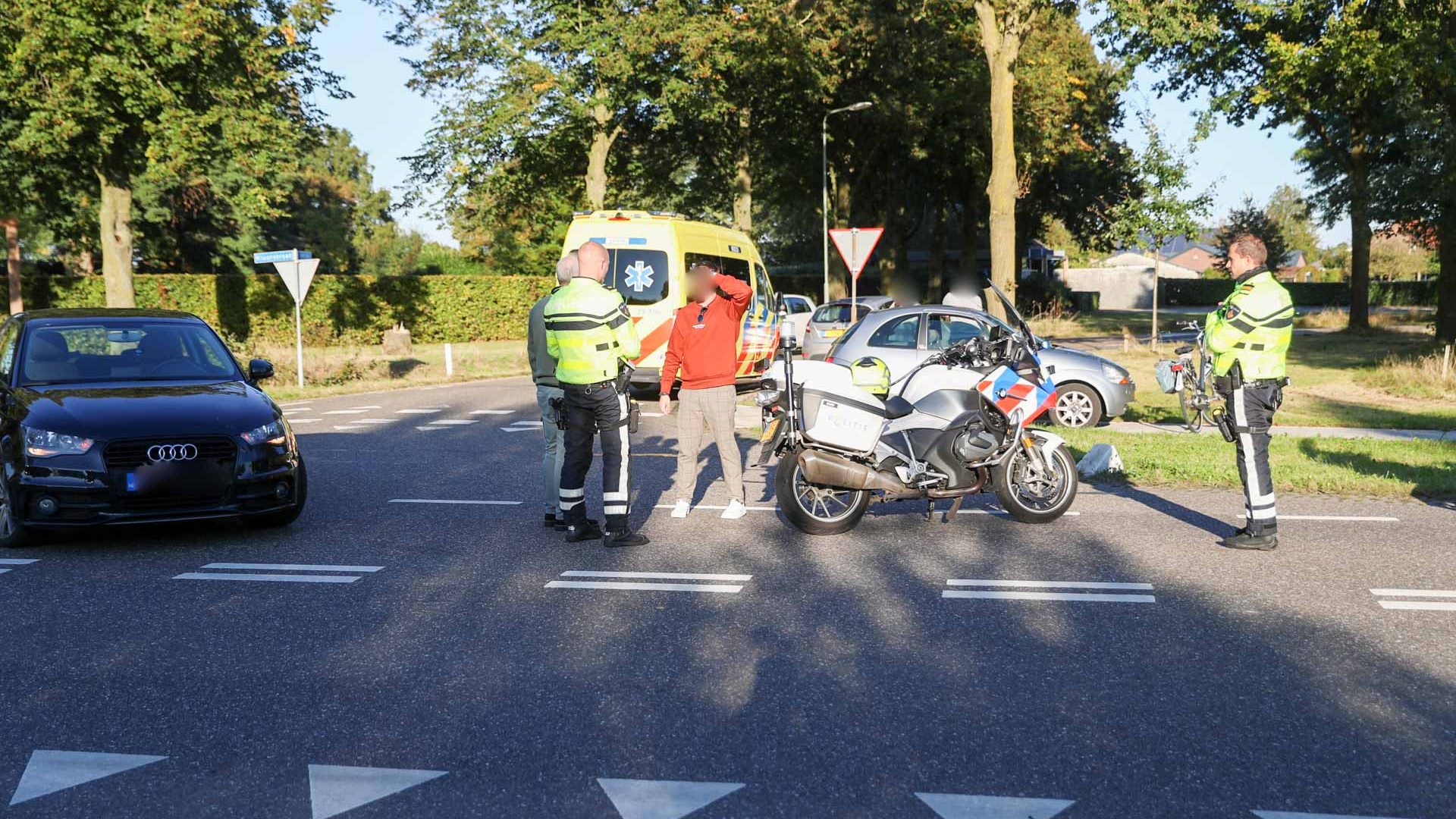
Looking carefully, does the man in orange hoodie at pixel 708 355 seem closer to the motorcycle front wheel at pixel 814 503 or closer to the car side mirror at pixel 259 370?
the motorcycle front wheel at pixel 814 503

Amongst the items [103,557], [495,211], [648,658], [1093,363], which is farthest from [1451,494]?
[495,211]

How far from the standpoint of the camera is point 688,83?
32.3 meters

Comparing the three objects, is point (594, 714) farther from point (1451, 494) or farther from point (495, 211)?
point (495, 211)

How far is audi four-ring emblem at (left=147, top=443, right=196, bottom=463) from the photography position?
763 cm

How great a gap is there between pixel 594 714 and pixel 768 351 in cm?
1538

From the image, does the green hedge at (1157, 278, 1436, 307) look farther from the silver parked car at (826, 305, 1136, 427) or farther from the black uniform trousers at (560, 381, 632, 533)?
the black uniform trousers at (560, 381, 632, 533)

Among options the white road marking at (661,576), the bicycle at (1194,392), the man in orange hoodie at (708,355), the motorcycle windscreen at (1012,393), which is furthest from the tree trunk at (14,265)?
Answer: the motorcycle windscreen at (1012,393)

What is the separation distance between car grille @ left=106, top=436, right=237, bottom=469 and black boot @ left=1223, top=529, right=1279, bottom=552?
6321mm

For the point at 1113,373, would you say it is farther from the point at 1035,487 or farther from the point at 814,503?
the point at 814,503

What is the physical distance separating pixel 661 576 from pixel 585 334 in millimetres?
1689

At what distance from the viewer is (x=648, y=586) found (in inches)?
267

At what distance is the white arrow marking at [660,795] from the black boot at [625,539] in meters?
3.96

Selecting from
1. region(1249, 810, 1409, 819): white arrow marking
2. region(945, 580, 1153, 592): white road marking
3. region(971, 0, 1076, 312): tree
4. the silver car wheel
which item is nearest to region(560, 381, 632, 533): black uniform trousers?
region(945, 580, 1153, 592): white road marking

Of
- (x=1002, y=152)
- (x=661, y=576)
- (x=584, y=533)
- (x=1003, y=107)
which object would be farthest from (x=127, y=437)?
(x=1003, y=107)
